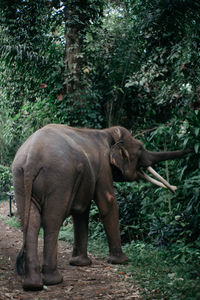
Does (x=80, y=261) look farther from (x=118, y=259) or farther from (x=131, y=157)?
(x=131, y=157)

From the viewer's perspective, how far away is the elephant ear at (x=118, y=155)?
218 inches

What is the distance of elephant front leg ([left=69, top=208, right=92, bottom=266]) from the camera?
17.8ft

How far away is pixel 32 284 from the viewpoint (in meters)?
4.03

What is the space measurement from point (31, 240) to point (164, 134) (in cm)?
312

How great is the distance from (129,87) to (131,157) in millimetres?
3815

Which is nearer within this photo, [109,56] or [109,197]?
[109,197]

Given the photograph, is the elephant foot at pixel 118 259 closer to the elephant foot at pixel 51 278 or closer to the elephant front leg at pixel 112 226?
the elephant front leg at pixel 112 226

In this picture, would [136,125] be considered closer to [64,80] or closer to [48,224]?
[64,80]

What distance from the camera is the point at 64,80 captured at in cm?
923

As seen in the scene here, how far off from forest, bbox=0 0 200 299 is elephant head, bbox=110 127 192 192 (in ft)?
1.19

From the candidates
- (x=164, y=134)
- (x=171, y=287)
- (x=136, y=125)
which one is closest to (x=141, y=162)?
(x=164, y=134)

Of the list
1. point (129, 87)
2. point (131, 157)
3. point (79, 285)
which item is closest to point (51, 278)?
point (79, 285)

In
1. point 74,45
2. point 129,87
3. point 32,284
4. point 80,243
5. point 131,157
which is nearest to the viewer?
point 32,284

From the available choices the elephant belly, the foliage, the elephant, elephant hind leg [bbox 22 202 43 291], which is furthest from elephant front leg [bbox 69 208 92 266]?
elephant hind leg [bbox 22 202 43 291]
